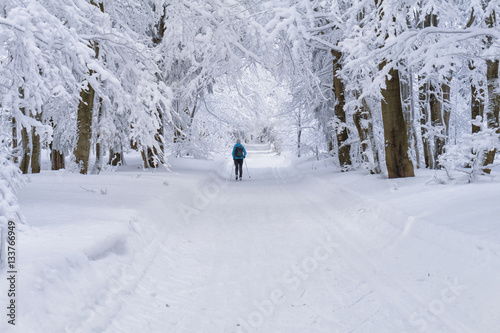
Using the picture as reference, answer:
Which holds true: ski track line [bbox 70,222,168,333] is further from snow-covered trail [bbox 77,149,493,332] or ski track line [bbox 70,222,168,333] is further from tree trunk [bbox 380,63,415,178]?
tree trunk [bbox 380,63,415,178]

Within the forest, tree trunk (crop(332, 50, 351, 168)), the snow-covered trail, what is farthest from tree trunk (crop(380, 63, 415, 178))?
tree trunk (crop(332, 50, 351, 168))

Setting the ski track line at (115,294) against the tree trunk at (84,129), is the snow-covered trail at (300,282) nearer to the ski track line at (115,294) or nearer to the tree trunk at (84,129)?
the ski track line at (115,294)

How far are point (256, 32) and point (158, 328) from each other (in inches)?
368

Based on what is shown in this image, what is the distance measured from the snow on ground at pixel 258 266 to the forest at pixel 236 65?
3.04 feet

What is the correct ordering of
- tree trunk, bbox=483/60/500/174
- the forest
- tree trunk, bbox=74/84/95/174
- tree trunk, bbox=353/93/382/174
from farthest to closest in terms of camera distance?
tree trunk, bbox=353/93/382/174, tree trunk, bbox=74/84/95/174, tree trunk, bbox=483/60/500/174, the forest

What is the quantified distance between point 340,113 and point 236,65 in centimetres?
625

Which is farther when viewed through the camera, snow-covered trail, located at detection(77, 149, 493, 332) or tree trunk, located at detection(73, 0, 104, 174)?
tree trunk, located at detection(73, 0, 104, 174)

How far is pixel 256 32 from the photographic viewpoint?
11500 millimetres

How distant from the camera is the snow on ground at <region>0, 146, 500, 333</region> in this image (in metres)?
3.86

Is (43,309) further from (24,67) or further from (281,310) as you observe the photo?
(24,67)

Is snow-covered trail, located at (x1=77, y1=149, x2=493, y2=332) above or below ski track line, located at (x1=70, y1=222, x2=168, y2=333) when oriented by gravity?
below

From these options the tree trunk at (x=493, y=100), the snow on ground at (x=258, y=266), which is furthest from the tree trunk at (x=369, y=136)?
the snow on ground at (x=258, y=266)

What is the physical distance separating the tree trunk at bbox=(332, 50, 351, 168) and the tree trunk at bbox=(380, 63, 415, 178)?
4.59 metres

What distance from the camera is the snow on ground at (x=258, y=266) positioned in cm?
386
